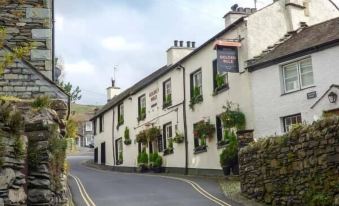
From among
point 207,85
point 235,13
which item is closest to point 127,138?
A: point 207,85

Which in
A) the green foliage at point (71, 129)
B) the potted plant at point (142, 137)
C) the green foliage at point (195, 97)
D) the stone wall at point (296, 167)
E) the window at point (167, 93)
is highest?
the window at point (167, 93)

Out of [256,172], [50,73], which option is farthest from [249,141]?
[50,73]

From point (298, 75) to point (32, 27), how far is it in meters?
11.6

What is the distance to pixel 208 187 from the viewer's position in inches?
755

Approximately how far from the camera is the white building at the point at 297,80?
19.0 m

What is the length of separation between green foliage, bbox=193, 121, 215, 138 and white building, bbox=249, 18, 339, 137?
3112 millimetres

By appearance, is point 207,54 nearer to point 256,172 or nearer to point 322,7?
point 322,7

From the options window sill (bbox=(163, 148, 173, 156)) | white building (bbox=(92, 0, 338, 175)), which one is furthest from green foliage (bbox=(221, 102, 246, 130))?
window sill (bbox=(163, 148, 173, 156))

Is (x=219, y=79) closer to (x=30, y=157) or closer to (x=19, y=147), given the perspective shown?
(x=30, y=157)

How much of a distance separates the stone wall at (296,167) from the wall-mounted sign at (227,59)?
5.87 metres

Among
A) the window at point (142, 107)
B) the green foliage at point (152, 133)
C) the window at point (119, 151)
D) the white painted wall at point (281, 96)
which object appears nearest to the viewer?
the white painted wall at point (281, 96)

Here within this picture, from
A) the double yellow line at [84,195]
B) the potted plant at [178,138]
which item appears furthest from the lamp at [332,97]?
the potted plant at [178,138]

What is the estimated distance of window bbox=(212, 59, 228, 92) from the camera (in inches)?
934

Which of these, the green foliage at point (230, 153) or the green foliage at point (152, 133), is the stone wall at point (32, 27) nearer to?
the green foliage at point (230, 153)
